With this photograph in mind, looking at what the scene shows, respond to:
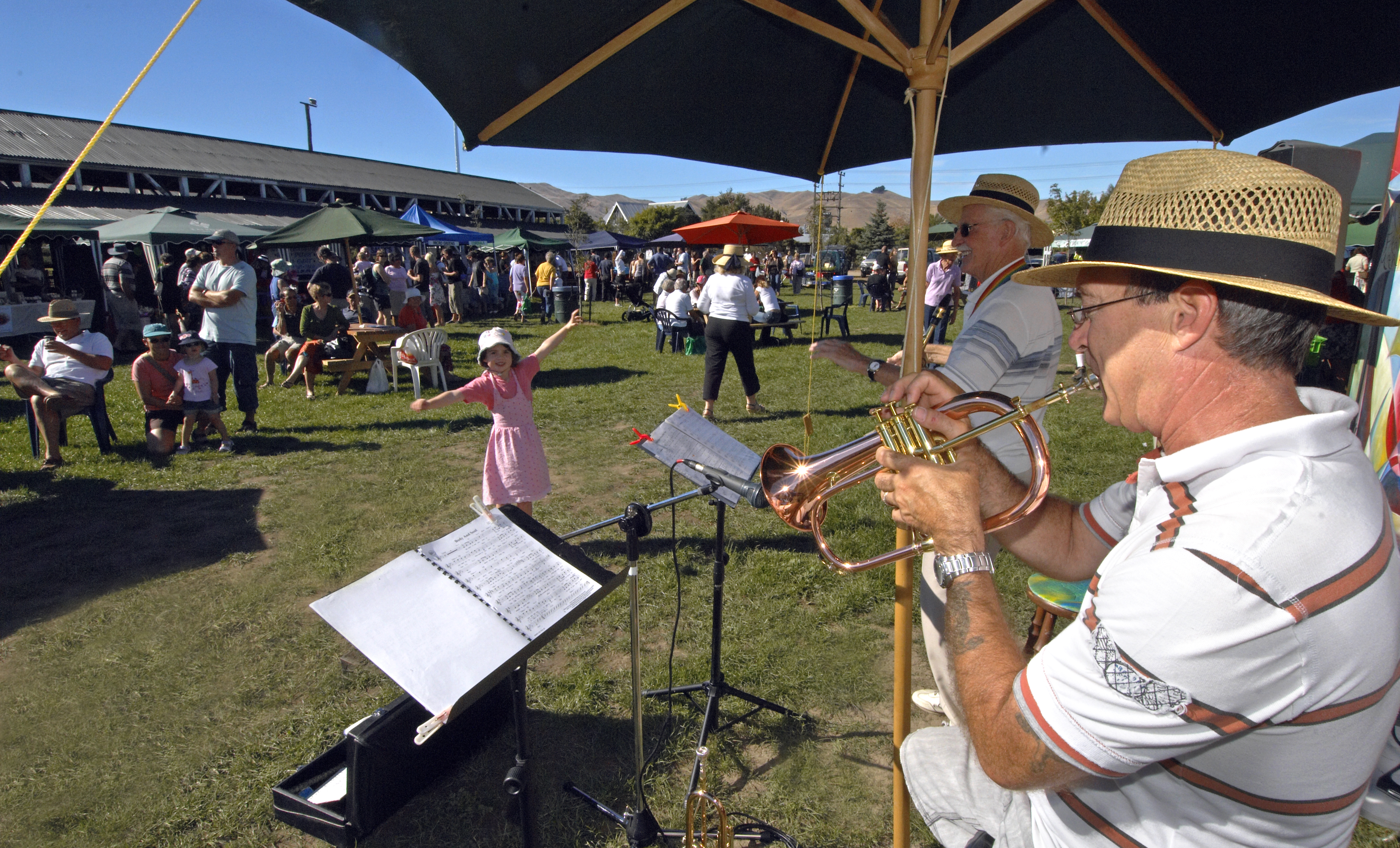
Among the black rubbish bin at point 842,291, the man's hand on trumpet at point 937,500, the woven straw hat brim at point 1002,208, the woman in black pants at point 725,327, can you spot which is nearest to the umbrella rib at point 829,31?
the woven straw hat brim at point 1002,208

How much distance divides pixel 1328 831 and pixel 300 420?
389 inches

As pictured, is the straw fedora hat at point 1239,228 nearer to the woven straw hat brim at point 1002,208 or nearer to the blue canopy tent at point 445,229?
the woven straw hat brim at point 1002,208

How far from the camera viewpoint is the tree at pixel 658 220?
6569 centimetres

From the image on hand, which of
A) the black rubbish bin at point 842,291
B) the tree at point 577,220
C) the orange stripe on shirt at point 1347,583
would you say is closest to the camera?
the orange stripe on shirt at point 1347,583

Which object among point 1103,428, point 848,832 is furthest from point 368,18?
point 1103,428

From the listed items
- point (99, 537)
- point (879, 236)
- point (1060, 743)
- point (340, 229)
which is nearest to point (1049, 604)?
point (1060, 743)

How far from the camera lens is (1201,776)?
115cm

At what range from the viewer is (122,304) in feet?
48.1

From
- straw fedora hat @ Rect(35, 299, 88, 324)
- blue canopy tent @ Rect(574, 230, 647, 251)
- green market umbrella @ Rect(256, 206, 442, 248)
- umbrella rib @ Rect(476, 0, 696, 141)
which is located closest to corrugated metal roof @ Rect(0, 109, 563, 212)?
green market umbrella @ Rect(256, 206, 442, 248)

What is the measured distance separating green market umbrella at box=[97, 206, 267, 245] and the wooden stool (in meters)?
16.0

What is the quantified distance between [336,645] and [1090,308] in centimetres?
418

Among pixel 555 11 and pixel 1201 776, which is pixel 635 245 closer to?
pixel 555 11

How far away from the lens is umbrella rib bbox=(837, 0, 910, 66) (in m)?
2.00

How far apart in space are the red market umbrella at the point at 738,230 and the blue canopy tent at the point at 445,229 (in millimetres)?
7324
